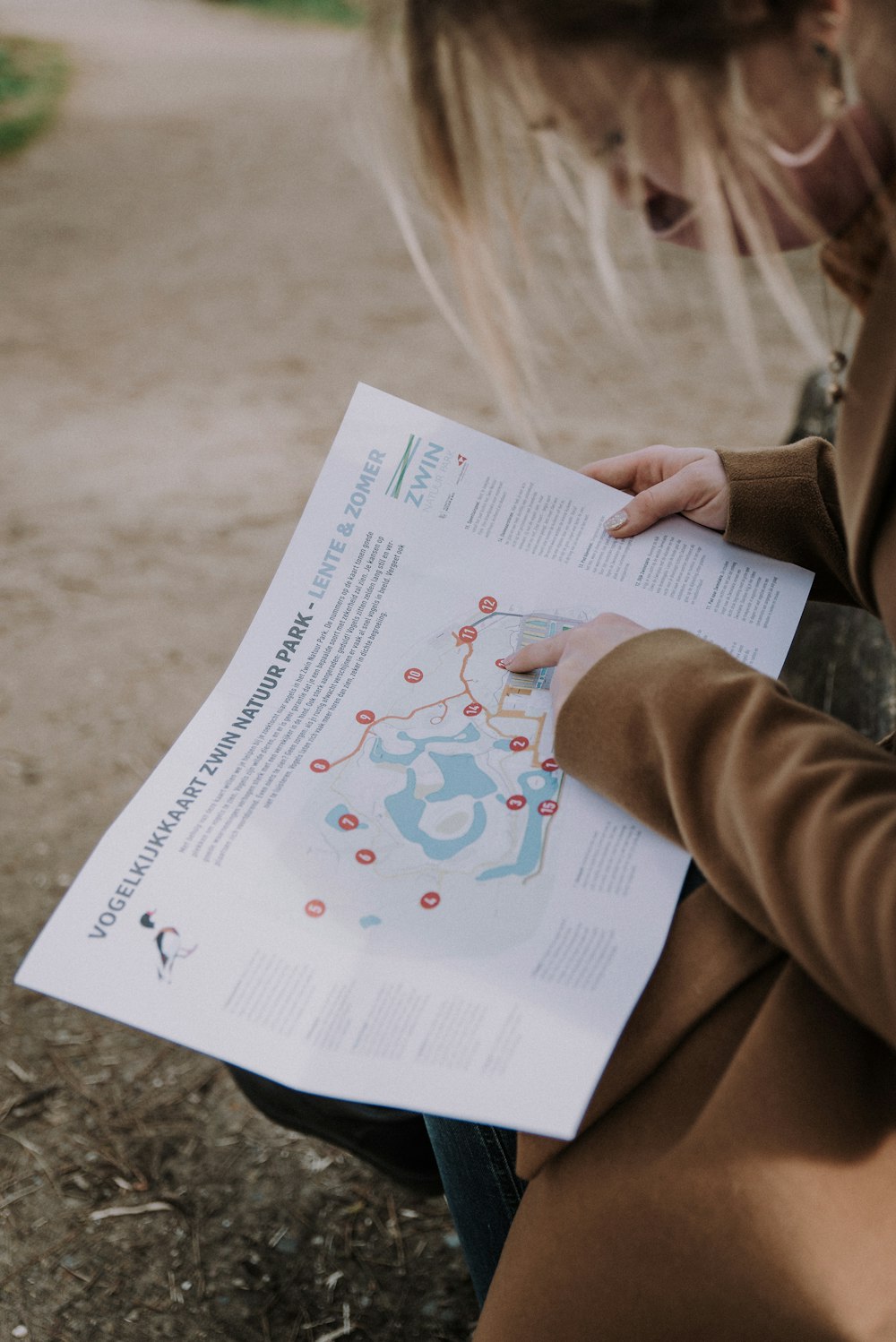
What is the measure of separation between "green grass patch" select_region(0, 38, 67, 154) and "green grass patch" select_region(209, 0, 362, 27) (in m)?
2.15

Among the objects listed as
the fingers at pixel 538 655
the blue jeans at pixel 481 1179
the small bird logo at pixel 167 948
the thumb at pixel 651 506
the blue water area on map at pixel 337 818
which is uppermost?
the thumb at pixel 651 506

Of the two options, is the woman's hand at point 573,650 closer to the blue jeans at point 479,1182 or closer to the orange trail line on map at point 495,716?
the orange trail line on map at point 495,716

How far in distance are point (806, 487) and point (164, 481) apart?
1.87 meters

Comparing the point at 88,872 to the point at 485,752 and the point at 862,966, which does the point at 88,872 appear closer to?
the point at 485,752

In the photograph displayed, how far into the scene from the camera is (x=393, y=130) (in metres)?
0.66

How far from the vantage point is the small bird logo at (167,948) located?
66 cm

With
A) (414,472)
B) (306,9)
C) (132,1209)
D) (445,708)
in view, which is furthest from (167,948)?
(306,9)

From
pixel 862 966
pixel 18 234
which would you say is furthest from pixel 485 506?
pixel 18 234

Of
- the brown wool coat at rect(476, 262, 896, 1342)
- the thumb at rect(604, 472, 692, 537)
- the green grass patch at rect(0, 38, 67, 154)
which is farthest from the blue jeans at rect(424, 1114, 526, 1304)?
the green grass patch at rect(0, 38, 67, 154)

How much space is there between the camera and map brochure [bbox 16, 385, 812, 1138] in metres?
0.63

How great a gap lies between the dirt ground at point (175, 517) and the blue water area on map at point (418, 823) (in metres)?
0.44

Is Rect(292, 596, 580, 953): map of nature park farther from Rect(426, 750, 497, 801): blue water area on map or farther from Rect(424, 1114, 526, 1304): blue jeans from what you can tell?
Rect(424, 1114, 526, 1304): blue jeans

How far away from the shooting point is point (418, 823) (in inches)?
29.0

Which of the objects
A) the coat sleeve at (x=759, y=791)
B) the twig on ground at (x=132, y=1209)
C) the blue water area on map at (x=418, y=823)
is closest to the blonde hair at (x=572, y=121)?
the coat sleeve at (x=759, y=791)
